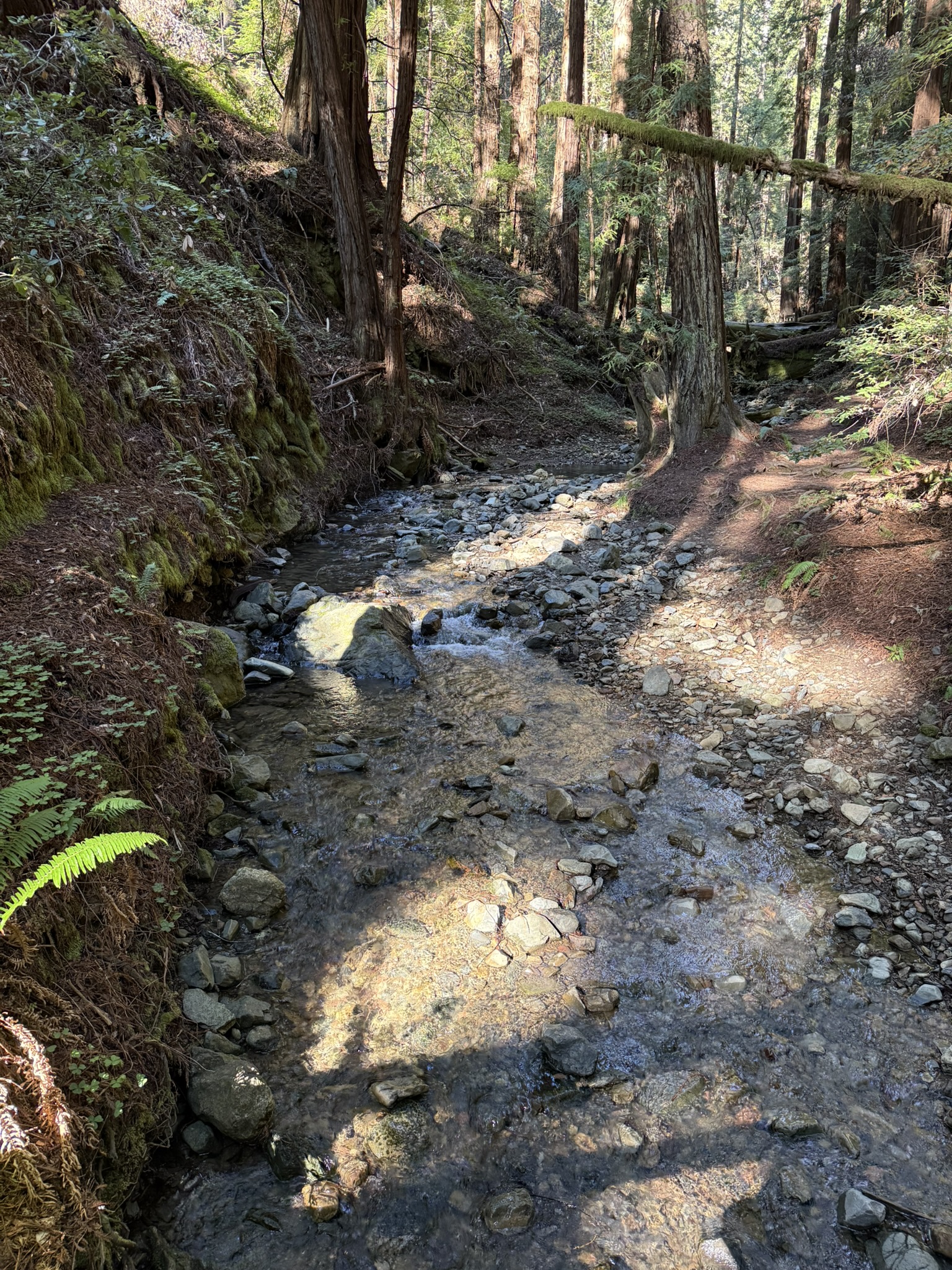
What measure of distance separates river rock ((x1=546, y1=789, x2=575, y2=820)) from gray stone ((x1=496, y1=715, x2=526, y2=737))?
2.64 ft

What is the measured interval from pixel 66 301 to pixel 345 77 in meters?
7.56

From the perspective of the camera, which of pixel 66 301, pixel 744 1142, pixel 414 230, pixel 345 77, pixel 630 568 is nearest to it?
pixel 744 1142

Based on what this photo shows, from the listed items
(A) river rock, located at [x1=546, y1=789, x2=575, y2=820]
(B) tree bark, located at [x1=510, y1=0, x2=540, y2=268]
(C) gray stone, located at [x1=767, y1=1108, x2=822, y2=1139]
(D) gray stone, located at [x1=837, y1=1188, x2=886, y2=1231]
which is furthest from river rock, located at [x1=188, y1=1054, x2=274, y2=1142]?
(B) tree bark, located at [x1=510, y1=0, x2=540, y2=268]

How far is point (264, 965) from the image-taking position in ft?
9.74

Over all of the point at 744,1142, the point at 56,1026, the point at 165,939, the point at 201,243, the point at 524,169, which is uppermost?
the point at 524,169

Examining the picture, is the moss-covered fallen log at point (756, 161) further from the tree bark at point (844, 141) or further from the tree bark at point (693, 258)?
the tree bark at point (844, 141)

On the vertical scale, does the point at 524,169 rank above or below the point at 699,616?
above

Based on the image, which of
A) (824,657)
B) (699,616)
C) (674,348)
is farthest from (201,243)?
(824,657)

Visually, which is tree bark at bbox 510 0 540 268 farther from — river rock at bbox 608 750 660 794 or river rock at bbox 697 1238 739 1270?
river rock at bbox 697 1238 739 1270

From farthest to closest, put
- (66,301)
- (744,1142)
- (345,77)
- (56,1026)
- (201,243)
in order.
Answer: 1. (345,77)
2. (201,243)
3. (66,301)
4. (744,1142)
5. (56,1026)

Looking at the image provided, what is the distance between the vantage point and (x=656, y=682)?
5.27 metres

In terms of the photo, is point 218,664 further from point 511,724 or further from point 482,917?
point 482,917

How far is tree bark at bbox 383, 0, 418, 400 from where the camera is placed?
31.6ft

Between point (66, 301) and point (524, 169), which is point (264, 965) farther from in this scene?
point (524, 169)
